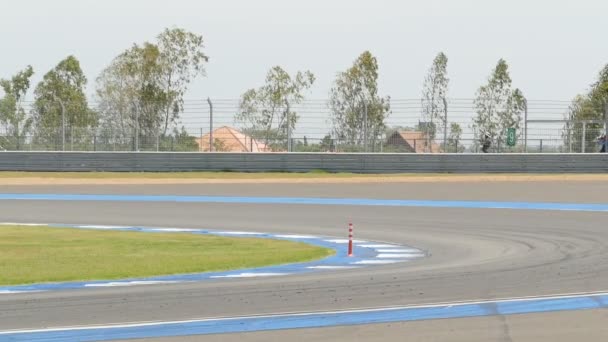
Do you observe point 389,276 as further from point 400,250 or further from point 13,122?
point 13,122

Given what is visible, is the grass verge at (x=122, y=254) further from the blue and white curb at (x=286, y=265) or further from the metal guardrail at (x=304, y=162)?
the metal guardrail at (x=304, y=162)

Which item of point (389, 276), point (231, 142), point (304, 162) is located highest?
point (231, 142)

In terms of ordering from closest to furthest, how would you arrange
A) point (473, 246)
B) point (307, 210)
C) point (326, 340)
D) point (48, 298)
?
point (326, 340) → point (48, 298) → point (473, 246) → point (307, 210)

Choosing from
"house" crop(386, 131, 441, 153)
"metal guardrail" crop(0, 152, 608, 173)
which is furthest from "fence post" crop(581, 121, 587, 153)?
"house" crop(386, 131, 441, 153)

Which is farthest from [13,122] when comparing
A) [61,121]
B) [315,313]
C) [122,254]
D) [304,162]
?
[315,313]

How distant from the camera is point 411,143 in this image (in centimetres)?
3834

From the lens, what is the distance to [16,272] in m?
14.3

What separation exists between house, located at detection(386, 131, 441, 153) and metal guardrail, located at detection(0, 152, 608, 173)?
413 millimetres

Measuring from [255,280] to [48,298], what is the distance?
2.75m

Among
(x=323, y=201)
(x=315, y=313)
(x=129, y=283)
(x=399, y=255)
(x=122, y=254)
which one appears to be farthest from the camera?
(x=323, y=201)

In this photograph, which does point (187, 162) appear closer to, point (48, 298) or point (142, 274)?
point (142, 274)

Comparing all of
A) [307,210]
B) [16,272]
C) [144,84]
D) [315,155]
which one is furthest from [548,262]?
[144,84]

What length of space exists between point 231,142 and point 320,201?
36.5 feet

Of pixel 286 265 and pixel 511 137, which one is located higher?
pixel 511 137
